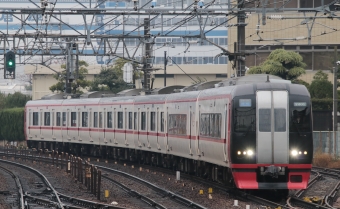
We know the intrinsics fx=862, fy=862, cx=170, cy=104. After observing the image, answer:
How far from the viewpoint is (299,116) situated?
1777 cm

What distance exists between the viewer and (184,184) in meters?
22.4

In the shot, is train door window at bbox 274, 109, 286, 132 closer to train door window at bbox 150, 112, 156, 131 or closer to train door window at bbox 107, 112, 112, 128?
train door window at bbox 150, 112, 156, 131

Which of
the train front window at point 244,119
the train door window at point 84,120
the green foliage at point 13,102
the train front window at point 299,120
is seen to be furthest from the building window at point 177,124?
the green foliage at point 13,102

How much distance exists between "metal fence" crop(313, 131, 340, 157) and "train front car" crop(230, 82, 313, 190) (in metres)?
15.9

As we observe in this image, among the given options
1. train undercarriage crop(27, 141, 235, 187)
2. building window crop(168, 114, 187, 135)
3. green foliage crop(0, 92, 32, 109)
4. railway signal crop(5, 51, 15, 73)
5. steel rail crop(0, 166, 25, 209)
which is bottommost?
steel rail crop(0, 166, 25, 209)

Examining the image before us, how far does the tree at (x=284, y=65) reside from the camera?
4338 cm

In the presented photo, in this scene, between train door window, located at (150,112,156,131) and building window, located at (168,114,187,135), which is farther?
train door window, located at (150,112,156,131)

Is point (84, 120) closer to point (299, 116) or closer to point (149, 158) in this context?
A: point (149, 158)

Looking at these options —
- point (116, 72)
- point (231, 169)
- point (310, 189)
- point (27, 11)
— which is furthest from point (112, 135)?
point (116, 72)

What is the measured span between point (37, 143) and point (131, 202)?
27533 mm

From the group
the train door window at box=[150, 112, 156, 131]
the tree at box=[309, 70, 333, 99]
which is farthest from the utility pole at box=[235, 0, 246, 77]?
the tree at box=[309, 70, 333, 99]

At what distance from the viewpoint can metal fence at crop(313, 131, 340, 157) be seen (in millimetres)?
33312

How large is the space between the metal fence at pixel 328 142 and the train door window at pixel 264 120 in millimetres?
16039

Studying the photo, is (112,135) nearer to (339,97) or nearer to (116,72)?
(339,97)
